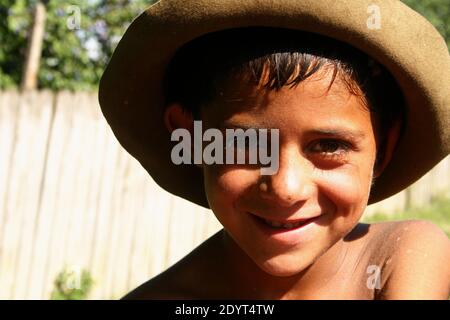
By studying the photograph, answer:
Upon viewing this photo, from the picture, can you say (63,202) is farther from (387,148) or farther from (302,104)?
(302,104)

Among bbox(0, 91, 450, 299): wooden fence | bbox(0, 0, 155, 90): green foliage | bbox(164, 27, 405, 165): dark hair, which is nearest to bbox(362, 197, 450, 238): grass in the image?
bbox(0, 91, 450, 299): wooden fence

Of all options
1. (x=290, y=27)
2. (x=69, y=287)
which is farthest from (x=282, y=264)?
(x=69, y=287)

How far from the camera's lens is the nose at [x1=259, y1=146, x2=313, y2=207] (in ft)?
5.83

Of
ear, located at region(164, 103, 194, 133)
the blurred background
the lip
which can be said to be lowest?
the lip

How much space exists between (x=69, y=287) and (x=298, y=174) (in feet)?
14.0

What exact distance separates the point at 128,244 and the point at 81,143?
0.88m

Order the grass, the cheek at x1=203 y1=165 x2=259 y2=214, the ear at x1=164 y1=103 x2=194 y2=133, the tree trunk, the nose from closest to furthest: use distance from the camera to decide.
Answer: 1. the nose
2. the cheek at x1=203 y1=165 x2=259 y2=214
3. the ear at x1=164 y1=103 x2=194 y2=133
4. the tree trunk
5. the grass

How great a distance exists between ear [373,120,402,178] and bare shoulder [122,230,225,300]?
23.6 inches

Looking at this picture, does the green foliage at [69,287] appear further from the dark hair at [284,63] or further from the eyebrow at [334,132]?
the eyebrow at [334,132]

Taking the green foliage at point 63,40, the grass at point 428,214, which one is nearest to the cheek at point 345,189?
the grass at point 428,214

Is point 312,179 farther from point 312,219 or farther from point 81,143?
point 81,143

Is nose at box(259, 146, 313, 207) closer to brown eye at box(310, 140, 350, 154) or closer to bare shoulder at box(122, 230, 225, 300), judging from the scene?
brown eye at box(310, 140, 350, 154)

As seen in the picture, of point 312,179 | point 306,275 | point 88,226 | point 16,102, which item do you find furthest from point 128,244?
point 312,179

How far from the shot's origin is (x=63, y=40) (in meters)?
8.39
